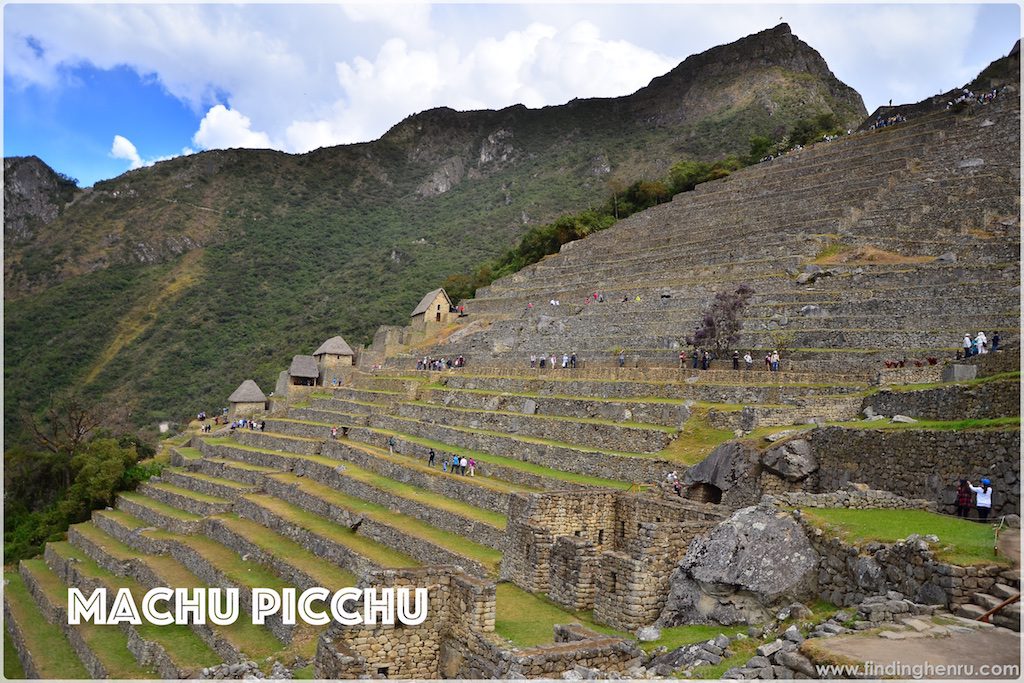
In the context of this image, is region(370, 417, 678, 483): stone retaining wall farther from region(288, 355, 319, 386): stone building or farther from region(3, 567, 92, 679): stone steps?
region(288, 355, 319, 386): stone building

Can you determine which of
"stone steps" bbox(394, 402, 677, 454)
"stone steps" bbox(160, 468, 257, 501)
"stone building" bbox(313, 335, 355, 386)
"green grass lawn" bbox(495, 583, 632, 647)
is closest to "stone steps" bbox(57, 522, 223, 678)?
"stone steps" bbox(160, 468, 257, 501)

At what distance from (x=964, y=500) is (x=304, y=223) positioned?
297ft

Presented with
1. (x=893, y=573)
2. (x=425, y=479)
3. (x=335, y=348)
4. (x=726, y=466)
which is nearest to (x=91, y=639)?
(x=425, y=479)

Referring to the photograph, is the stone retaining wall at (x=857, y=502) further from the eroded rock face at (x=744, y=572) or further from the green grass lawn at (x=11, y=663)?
the green grass lawn at (x=11, y=663)

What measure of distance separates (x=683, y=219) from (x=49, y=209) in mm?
90168

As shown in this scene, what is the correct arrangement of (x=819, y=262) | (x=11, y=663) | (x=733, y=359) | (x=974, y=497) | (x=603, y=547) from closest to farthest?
(x=974, y=497) → (x=603, y=547) → (x=733, y=359) → (x=11, y=663) → (x=819, y=262)

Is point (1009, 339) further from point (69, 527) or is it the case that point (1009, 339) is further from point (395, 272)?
point (395, 272)

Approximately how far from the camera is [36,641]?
66.3 feet

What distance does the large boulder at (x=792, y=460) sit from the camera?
12352 mm

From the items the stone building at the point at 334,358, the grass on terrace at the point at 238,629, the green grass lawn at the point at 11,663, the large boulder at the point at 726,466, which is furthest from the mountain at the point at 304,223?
the large boulder at the point at 726,466

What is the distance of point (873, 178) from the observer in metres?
34.8

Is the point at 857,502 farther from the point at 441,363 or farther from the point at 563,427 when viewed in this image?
the point at 441,363

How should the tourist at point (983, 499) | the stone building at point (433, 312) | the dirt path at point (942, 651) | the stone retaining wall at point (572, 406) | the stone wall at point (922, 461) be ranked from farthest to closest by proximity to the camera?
the stone building at point (433, 312) < the stone retaining wall at point (572, 406) < the stone wall at point (922, 461) < the tourist at point (983, 499) < the dirt path at point (942, 651)

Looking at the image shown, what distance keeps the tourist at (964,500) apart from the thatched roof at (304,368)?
3610cm
